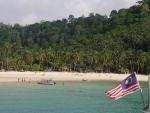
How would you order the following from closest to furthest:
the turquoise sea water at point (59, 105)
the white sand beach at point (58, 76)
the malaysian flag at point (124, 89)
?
the malaysian flag at point (124, 89), the turquoise sea water at point (59, 105), the white sand beach at point (58, 76)

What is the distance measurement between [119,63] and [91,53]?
13082 mm

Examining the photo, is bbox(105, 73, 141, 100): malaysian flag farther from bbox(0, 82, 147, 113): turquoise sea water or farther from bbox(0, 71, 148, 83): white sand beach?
bbox(0, 71, 148, 83): white sand beach

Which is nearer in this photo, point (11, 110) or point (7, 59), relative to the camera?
point (11, 110)

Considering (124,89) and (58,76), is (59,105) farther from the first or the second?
(58,76)

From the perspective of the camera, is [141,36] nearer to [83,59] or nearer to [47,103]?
[83,59]


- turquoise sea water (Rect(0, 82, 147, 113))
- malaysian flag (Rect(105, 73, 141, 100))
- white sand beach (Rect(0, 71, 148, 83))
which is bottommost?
turquoise sea water (Rect(0, 82, 147, 113))

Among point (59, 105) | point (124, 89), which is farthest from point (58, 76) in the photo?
point (124, 89)

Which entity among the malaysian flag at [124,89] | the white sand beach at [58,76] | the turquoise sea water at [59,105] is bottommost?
the turquoise sea water at [59,105]

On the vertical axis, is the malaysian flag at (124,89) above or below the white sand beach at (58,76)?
below

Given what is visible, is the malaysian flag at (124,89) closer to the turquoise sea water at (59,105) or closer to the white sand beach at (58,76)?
the turquoise sea water at (59,105)

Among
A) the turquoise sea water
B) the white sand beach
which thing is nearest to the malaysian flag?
the turquoise sea water

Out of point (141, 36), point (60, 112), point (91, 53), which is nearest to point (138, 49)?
point (141, 36)

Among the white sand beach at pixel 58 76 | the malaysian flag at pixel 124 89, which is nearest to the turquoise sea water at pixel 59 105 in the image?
the malaysian flag at pixel 124 89

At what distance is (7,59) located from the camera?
14500 cm
